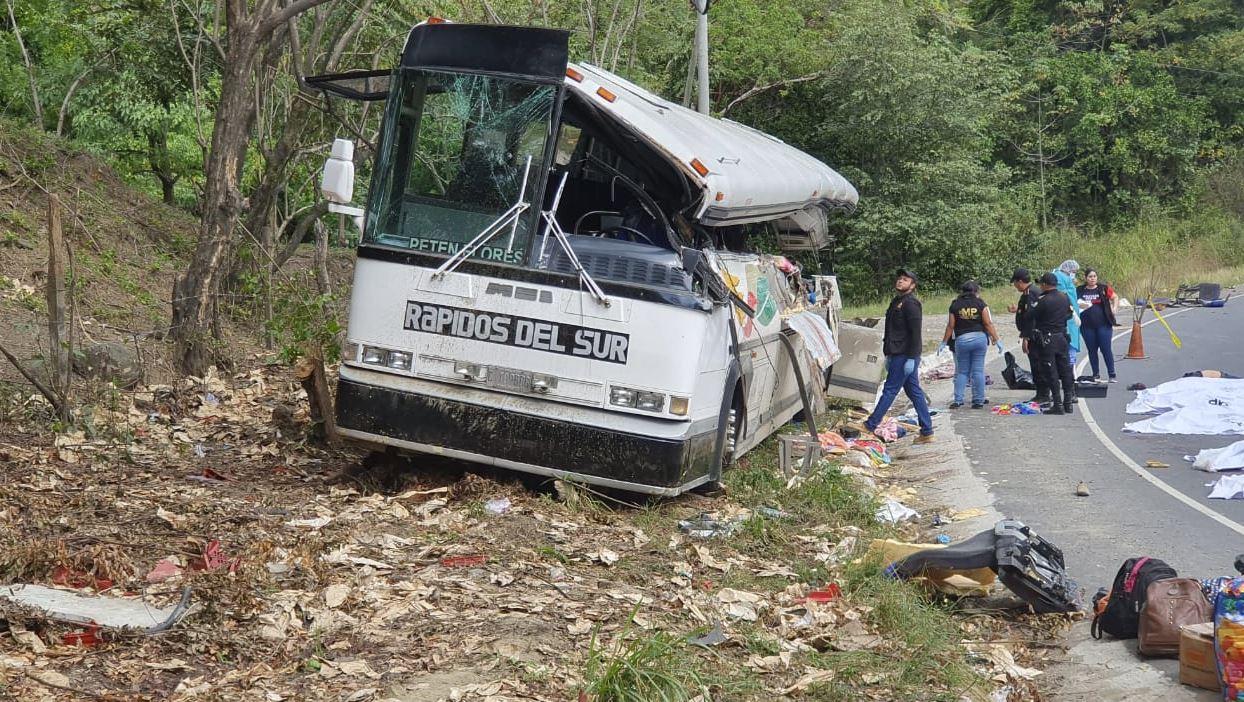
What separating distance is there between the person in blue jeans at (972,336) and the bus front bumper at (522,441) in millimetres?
8636

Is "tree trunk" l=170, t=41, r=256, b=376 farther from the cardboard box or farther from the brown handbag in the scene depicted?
the cardboard box

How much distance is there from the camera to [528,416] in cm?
870

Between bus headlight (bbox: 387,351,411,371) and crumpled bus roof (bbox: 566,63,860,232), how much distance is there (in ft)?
7.40

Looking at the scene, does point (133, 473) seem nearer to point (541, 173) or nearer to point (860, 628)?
point (541, 173)

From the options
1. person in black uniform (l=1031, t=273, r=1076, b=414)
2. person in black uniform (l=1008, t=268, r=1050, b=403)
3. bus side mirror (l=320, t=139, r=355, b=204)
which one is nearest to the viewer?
bus side mirror (l=320, t=139, r=355, b=204)

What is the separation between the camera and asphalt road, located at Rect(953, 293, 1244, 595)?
907cm

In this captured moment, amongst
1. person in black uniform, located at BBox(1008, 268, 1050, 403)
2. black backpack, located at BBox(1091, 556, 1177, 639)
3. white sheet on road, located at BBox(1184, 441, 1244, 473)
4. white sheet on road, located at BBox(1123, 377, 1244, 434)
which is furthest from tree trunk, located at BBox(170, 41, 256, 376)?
white sheet on road, located at BBox(1123, 377, 1244, 434)

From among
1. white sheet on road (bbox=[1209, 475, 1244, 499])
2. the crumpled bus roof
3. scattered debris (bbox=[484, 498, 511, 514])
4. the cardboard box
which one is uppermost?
the crumpled bus roof

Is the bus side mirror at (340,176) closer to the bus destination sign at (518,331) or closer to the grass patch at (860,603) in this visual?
the bus destination sign at (518,331)

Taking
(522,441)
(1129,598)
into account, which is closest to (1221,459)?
(1129,598)

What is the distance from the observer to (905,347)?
46.3ft

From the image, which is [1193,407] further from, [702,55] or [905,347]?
[702,55]

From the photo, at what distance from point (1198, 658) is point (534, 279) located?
473 centimetres

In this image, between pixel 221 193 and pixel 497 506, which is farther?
pixel 221 193
